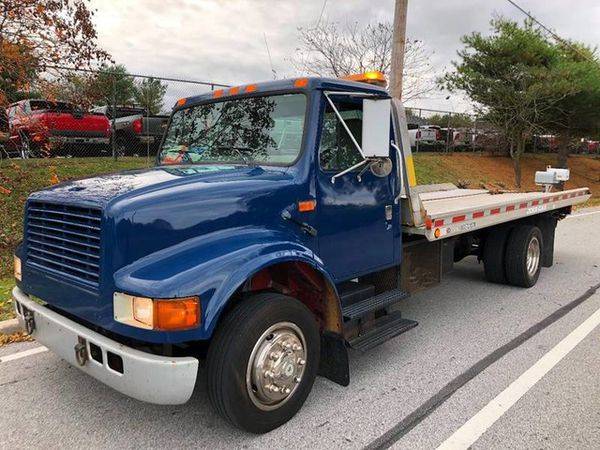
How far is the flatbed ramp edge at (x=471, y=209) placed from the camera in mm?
4461

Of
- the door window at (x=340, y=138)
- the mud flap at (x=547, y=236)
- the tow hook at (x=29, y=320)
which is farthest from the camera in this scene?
the mud flap at (x=547, y=236)

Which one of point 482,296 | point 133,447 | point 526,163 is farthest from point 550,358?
point 526,163

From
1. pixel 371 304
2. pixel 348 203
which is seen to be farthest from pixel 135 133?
pixel 371 304

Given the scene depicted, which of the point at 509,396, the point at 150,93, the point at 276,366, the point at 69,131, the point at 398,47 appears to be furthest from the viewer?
the point at 150,93

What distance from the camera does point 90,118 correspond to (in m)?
12.7

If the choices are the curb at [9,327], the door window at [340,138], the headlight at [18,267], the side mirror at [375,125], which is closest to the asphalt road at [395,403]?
the curb at [9,327]

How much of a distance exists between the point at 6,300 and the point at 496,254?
5.59 m

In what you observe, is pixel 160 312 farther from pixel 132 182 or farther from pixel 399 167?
pixel 399 167

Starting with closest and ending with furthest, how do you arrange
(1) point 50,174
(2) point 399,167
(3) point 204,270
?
(3) point 204,270, (2) point 399,167, (1) point 50,174

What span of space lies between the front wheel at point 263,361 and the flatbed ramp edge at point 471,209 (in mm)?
1704

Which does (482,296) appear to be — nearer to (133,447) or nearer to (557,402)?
(557,402)

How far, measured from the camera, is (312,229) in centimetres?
344

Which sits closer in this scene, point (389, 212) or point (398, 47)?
point (389, 212)

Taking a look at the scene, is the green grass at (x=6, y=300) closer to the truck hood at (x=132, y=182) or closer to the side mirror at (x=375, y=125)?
the truck hood at (x=132, y=182)
